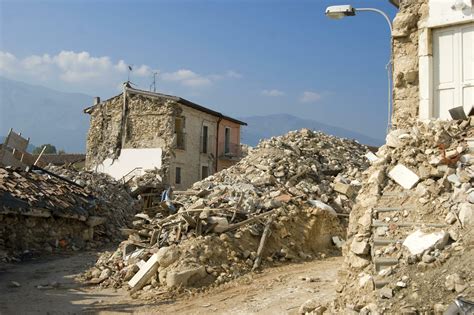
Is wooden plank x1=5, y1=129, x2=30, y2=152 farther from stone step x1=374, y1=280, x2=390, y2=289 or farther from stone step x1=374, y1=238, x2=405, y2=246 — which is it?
stone step x1=374, y1=280, x2=390, y2=289

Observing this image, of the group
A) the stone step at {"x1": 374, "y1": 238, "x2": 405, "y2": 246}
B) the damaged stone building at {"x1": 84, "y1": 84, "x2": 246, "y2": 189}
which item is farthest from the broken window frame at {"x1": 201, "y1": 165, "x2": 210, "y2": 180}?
the stone step at {"x1": 374, "y1": 238, "x2": 405, "y2": 246}

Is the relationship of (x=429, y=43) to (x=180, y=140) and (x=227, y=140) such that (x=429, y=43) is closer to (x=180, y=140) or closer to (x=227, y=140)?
(x=180, y=140)

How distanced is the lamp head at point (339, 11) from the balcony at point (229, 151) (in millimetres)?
23056

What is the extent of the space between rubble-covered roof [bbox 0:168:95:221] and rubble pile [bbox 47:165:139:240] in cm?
83

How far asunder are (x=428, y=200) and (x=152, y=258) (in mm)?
6302

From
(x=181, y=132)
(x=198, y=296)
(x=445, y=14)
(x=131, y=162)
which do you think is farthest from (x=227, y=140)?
(x=445, y=14)

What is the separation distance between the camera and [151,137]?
101ft

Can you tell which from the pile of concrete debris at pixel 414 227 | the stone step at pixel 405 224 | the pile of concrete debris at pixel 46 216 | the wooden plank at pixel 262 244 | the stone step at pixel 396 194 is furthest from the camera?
the pile of concrete debris at pixel 46 216

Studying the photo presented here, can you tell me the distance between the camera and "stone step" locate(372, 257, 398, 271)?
6344 mm

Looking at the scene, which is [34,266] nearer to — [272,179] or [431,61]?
[272,179]

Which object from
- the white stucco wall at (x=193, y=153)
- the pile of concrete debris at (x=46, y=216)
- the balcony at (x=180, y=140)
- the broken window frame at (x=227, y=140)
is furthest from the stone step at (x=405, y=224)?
the broken window frame at (x=227, y=140)

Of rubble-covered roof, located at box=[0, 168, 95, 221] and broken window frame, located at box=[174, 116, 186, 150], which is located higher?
broken window frame, located at box=[174, 116, 186, 150]

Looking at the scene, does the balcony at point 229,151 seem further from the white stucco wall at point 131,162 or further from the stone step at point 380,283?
the stone step at point 380,283

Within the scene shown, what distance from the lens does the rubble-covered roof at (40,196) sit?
51.6 feet
